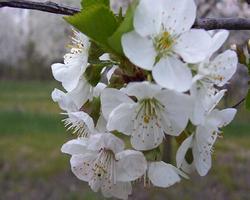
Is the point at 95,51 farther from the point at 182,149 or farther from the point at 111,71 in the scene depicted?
the point at 182,149

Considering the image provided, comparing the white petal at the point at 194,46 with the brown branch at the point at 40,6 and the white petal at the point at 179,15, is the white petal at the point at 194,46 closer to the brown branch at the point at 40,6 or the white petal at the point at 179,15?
the white petal at the point at 179,15

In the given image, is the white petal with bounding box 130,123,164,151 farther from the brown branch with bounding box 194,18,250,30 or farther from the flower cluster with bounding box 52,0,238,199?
the brown branch with bounding box 194,18,250,30

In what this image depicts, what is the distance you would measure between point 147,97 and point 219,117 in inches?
5.5

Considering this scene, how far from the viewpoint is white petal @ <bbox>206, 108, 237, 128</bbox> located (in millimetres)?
790

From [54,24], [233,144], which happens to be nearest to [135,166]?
[233,144]

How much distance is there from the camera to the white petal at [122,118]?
2.39ft

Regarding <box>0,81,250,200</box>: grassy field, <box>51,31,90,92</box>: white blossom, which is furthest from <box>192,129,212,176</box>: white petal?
<box>0,81,250,200</box>: grassy field

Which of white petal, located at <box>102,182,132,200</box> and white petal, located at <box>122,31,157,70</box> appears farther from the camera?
white petal, located at <box>102,182,132,200</box>

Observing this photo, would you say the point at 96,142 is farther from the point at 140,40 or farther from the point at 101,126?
the point at 140,40

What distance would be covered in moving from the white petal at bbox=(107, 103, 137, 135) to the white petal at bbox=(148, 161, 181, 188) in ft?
0.25

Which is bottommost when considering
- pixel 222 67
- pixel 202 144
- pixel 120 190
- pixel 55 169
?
pixel 55 169

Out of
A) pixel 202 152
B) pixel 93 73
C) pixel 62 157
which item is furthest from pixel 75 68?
pixel 62 157

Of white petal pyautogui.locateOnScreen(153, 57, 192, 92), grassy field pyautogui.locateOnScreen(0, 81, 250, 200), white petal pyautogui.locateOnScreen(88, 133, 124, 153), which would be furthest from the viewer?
grassy field pyautogui.locateOnScreen(0, 81, 250, 200)

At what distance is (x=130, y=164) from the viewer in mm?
760
